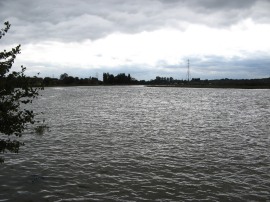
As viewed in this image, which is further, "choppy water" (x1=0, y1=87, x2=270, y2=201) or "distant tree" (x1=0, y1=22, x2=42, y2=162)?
"choppy water" (x1=0, y1=87, x2=270, y2=201)

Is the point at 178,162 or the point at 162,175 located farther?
the point at 178,162

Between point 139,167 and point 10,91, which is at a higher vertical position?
point 10,91

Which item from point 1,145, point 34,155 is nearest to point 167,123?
point 34,155

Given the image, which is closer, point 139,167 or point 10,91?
point 10,91

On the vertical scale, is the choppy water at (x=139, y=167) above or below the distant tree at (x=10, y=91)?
below

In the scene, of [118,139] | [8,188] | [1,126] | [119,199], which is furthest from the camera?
[118,139]

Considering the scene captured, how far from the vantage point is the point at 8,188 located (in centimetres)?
1565

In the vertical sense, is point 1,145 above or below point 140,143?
above

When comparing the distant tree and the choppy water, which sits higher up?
the distant tree

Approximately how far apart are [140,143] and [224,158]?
7892 millimetres

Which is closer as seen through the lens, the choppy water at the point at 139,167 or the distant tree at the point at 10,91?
the distant tree at the point at 10,91

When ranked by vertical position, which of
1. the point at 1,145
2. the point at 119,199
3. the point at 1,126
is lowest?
the point at 119,199

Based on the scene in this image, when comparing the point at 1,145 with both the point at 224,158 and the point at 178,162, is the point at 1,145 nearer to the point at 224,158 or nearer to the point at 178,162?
the point at 178,162

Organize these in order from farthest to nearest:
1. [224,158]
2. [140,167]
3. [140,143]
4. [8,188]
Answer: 1. [140,143]
2. [224,158]
3. [140,167]
4. [8,188]
